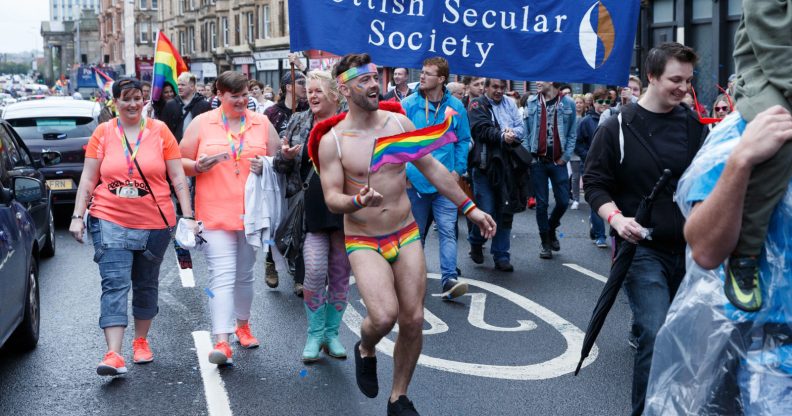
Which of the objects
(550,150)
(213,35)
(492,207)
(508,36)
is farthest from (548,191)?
(213,35)

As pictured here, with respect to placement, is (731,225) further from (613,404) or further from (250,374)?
(250,374)

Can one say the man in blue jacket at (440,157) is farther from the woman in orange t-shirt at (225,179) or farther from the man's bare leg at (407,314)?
the man's bare leg at (407,314)

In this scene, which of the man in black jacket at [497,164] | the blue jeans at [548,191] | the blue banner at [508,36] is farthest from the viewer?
the blue jeans at [548,191]

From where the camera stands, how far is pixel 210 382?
243 inches

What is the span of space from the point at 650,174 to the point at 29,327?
4.39 metres

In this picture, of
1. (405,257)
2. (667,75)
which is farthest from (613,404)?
(667,75)

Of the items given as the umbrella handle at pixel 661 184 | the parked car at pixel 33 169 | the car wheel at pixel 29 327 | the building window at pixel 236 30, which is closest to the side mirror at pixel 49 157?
the parked car at pixel 33 169

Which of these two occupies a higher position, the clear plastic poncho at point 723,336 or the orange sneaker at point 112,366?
the clear plastic poncho at point 723,336

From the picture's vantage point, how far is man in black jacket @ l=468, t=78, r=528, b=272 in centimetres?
991

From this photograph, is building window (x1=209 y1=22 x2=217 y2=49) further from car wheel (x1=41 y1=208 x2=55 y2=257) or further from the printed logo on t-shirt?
the printed logo on t-shirt

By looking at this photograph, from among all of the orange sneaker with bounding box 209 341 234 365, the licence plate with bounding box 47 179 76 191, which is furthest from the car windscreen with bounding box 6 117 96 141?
the orange sneaker with bounding box 209 341 234 365

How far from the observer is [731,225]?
8.49ft

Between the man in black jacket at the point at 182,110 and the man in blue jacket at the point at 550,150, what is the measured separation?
13.0ft

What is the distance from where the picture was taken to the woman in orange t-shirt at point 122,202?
20.9 ft
